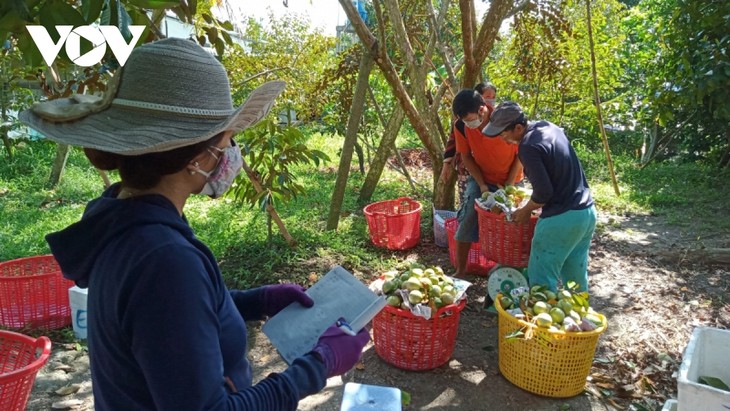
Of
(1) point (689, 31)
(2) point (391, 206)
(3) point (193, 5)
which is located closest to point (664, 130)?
(1) point (689, 31)

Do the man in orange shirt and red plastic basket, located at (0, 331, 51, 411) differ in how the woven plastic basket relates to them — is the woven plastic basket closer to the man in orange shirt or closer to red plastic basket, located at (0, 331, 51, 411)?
the man in orange shirt

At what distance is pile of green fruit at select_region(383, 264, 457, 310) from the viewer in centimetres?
316

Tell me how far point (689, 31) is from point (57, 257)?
7011mm

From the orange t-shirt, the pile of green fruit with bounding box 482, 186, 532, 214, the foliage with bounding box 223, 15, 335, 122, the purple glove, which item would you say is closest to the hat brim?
the purple glove

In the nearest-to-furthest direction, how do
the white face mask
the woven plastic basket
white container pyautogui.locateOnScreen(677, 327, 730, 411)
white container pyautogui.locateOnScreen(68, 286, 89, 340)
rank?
white container pyautogui.locateOnScreen(677, 327, 730, 411), white container pyautogui.locateOnScreen(68, 286, 89, 340), the white face mask, the woven plastic basket

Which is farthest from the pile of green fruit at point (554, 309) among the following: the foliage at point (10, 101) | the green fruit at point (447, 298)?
the foliage at point (10, 101)

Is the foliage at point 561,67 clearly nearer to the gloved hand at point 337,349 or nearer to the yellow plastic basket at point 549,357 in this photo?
the yellow plastic basket at point 549,357

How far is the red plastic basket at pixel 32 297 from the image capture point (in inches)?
138

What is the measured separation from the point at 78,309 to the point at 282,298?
102 inches

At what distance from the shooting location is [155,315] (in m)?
1.00

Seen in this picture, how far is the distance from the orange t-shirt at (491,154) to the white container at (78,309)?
3181mm

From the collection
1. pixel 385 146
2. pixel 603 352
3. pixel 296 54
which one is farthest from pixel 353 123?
pixel 296 54

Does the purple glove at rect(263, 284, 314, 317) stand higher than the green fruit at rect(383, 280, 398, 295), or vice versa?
the purple glove at rect(263, 284, 314, 317)

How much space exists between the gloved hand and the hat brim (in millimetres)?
649
